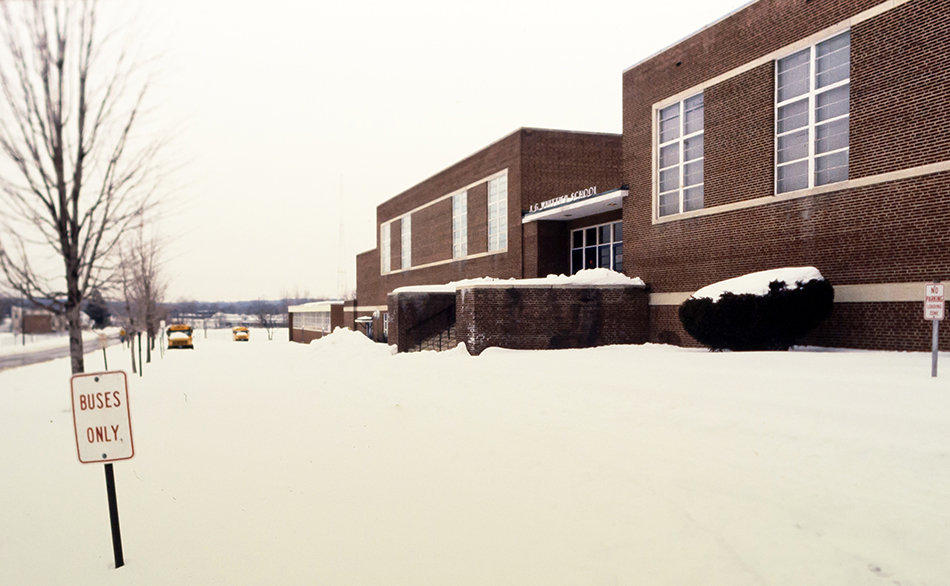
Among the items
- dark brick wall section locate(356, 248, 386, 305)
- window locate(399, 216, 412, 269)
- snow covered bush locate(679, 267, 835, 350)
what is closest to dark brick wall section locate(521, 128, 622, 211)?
snow covered bush locate(679, 267, 835, 350)

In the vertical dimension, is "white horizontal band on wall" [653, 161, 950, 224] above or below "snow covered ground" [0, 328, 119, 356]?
above

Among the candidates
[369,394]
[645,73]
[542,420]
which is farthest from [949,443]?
[645,73]

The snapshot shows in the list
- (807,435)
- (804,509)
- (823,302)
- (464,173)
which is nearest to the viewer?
(804,509)

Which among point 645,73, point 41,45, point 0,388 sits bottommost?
point 0,388

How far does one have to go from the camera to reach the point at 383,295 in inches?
2090

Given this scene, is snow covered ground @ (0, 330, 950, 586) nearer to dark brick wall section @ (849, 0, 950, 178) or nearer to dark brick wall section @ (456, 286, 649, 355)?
dark brick wall section @ (849, 0, 950, 178)

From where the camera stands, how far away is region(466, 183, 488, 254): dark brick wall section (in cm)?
3544

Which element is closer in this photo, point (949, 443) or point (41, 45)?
point (949, 443)

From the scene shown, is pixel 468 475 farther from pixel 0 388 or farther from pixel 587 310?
pixel 0 388

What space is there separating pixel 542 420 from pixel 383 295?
4391 cm

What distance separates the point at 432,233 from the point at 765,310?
29446 millimetres

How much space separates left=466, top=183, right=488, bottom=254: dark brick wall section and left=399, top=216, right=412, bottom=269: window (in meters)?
11.3

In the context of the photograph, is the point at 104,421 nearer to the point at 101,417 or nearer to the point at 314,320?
the point at 101,417

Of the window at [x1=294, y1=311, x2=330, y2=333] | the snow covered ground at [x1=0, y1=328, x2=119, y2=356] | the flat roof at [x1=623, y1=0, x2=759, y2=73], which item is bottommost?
the snow covered ground at [x1=0, y1=328, x2=119, y2=356]
